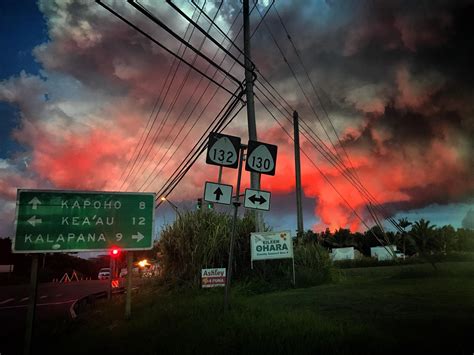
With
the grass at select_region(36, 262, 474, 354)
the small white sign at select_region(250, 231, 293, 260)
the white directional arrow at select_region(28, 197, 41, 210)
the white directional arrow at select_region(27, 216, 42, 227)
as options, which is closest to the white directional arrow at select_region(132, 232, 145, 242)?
the grass at select_region(36, 262, 474, 354)

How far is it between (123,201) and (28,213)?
2010 millimetres

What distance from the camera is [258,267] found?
12.8m

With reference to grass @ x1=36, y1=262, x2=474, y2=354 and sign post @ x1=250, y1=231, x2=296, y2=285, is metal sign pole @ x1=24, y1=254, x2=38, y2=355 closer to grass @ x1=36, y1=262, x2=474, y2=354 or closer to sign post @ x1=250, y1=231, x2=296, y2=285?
grass @ x1=36, y1=262, x2=474, y2=354

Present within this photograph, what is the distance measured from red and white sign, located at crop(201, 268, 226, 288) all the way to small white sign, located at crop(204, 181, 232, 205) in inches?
134

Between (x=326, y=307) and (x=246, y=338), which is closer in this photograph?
(x=246, y=338)

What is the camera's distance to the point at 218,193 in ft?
24.8

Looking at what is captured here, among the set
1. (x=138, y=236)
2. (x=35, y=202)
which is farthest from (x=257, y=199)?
(x=35, y=202)

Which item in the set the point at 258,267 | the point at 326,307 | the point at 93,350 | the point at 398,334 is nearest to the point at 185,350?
the point at 93,350

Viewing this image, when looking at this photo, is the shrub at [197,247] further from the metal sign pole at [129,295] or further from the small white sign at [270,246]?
the metal sign pole at [129,295]

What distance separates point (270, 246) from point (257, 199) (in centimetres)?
465

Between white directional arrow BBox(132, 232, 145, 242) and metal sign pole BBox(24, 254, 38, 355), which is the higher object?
white directional arrow BBox(132, 232, 145, 242)

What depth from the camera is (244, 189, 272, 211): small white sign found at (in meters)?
7.81

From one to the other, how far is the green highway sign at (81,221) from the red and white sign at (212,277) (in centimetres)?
217

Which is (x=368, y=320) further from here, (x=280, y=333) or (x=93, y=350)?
(x=93, y=350)
